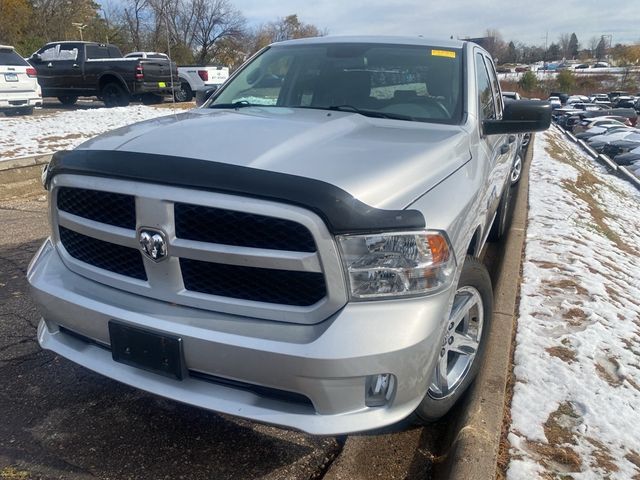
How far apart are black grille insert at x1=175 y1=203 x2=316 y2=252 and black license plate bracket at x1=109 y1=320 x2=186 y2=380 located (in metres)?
0.40

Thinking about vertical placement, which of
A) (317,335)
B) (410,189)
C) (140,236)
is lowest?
(317,335)

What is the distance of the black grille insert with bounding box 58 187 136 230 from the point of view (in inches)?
89.7

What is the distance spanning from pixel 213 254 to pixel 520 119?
6.98ft

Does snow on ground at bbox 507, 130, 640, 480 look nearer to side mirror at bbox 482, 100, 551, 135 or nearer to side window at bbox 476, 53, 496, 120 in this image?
side mirror at bbox 482, 100, 551, 135

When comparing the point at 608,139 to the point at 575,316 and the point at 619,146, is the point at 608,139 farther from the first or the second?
the point at 575,316

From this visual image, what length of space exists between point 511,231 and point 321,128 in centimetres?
381

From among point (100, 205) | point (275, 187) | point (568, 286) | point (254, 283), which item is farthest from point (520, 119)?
point (100, 205)

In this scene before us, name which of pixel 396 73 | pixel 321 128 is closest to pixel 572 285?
pixel 396 73

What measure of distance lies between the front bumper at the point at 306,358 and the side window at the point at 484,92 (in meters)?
1.90

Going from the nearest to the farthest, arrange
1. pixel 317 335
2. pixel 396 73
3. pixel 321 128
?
pixel 317 335 → pixel 321 128 → pixel 396 73

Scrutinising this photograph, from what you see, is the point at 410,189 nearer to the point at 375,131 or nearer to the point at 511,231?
the point at 375,131

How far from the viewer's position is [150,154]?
2270 mm

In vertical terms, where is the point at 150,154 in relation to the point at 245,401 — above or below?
above

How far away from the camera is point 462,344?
2.86 meters
